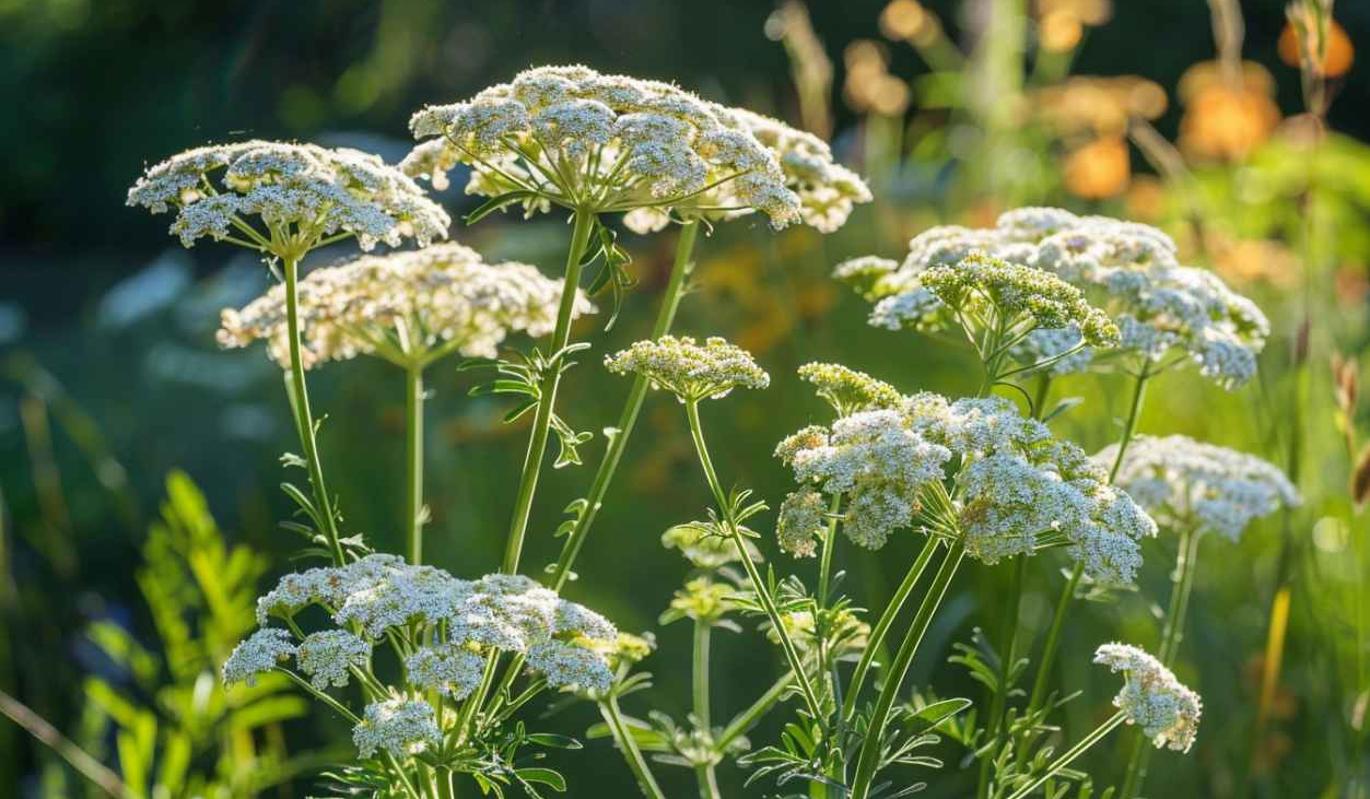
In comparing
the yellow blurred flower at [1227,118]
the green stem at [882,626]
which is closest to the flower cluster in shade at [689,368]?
the green stem at [882,626]

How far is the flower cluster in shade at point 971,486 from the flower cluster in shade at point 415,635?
0.28 metres

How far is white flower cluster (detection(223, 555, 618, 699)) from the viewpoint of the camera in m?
1.57

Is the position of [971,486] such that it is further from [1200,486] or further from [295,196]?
[1200,486]

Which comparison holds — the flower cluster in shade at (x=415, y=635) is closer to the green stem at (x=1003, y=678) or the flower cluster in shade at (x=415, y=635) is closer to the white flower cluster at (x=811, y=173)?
the green stem at (x=1003, y=678)

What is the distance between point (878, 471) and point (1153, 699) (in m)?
0.49

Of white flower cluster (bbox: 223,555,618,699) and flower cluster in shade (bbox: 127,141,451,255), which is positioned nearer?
white flower cluster (bbox: 223,555,618,699)

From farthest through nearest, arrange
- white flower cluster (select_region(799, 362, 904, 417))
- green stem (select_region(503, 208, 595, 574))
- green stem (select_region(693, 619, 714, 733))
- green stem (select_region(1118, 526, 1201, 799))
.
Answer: green stem (select_region(1118, 526, 1201, 799)) < green stem (select_region(693, 619, 714, 733)) < green stem (select_region(503, 208, 595, 574)) < white flower cluster (select_region(799, 362, 904, 417))

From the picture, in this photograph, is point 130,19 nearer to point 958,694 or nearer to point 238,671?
point 958,694

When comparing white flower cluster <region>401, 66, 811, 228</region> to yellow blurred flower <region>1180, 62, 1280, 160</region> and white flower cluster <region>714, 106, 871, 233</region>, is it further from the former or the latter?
yellow blurred flower <region>1180, 62, 1280, 160</region>

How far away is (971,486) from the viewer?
1.53 metres

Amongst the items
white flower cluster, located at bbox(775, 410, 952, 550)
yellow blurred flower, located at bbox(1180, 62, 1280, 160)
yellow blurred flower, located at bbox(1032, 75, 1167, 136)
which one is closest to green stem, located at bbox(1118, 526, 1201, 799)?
white flower cluster, located at bbox(775, 410, 952, 550)

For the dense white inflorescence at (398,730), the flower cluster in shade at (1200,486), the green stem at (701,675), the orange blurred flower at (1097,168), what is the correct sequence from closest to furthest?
the dense white inflorescence at (398,730) → the green stem at (701,675) → the flower cluster in shade at (1200,486) → the orange blurred flower at (1097,168)

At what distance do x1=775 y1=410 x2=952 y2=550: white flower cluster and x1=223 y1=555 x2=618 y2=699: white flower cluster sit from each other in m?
0.32

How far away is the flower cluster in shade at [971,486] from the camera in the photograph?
151 centimetres
